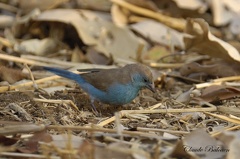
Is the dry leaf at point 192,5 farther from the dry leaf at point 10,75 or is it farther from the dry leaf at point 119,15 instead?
the dry leaf at point 10,75

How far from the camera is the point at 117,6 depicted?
5949 mm

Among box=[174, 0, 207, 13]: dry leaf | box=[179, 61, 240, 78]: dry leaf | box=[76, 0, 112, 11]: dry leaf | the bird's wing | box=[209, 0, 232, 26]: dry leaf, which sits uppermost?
box=[76, 0, 112, 11]: dry leaf

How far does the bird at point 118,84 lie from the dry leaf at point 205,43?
2.36 feet

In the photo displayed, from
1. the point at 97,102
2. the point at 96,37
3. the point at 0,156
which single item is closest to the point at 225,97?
the point at 97,102

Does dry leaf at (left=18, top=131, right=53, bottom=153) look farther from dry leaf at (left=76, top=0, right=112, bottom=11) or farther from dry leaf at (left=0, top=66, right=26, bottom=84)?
dry leaf at (left=76, top=0, right=112, bottom=11)

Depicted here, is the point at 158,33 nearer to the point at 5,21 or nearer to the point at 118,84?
the point at 5,21

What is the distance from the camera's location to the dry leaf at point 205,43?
184 inches

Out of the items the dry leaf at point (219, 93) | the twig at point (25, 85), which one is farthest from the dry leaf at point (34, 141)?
the dry leaf at point (219, 93)

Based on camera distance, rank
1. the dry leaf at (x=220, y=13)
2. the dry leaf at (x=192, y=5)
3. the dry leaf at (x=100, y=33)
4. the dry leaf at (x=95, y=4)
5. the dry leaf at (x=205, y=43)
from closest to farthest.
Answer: the dry leaf at (x=205, y=43), the dry leaf at (x=100, y=33), the dry leaf at (x=95, y=4), the dry leaf at (x=192, y=5), the dry leaf at (x=220, y=13)

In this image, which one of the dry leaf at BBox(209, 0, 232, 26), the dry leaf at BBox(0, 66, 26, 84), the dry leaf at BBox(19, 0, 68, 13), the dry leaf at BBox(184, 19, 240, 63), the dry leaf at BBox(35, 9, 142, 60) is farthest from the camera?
the dry leaf at BBox(209, 0, 232, 26)

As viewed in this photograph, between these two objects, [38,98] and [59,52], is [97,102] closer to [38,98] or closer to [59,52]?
[38,98]

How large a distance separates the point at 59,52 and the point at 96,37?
1.38ft

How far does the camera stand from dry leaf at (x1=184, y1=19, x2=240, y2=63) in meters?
4.68

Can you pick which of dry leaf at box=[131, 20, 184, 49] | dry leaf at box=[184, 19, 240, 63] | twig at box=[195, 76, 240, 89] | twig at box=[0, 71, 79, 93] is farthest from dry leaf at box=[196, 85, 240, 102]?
dry leaf at box=[131, 20, 184, 49]
